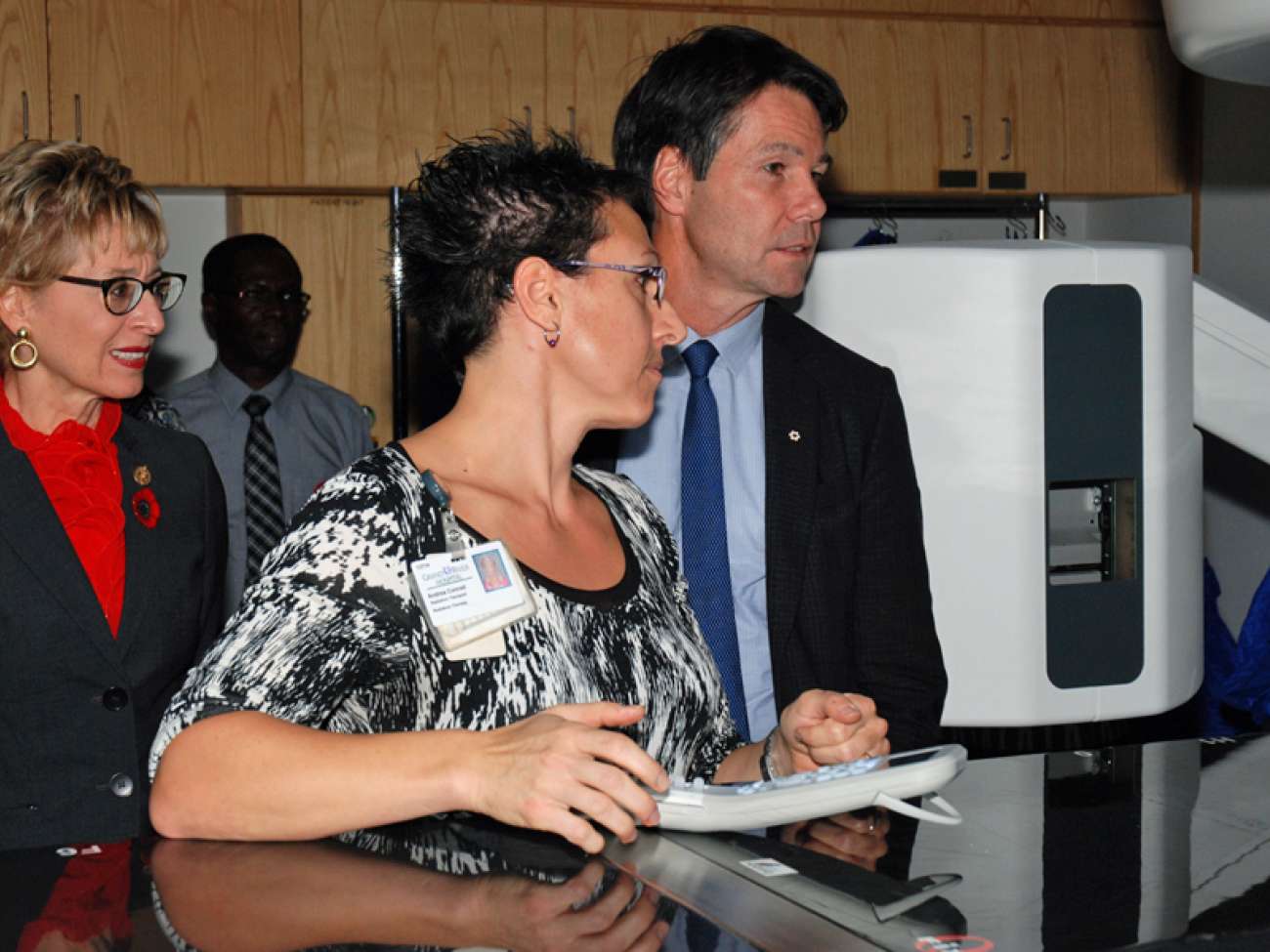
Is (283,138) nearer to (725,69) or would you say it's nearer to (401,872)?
(725,69)

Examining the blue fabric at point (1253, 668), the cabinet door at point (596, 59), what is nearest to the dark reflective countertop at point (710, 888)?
the blue fabric at point (1253, 668)

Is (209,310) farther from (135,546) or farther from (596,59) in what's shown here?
(135,546)

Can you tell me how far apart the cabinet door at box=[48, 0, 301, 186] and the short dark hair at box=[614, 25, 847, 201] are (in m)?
2.25

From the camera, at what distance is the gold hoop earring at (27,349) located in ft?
6.40

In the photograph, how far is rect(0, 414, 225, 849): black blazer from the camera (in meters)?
1.87

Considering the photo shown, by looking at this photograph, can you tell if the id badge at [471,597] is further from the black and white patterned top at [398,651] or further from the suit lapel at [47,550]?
the suit lapel at [47,550]

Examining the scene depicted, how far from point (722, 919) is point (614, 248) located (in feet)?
2.53

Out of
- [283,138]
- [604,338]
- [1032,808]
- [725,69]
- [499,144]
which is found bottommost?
[1032,808]

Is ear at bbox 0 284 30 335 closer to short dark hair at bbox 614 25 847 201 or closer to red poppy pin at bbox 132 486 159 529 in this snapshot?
red poppy pin at bbox 132 486 159 529

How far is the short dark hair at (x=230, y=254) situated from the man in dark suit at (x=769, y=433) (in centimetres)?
205

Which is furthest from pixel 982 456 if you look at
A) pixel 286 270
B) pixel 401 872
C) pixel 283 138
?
pixel 283 138

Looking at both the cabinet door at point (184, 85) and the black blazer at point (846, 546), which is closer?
the black blazer at point (846, 546)

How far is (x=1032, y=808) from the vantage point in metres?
1.30

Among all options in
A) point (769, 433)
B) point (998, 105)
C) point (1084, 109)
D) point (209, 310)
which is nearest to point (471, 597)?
point (769, 433)
